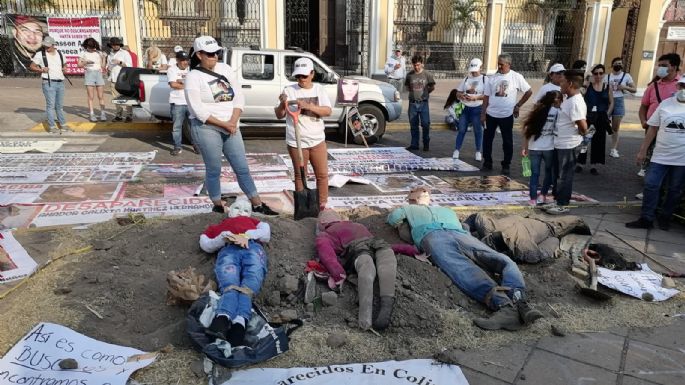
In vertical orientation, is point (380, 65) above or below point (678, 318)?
above

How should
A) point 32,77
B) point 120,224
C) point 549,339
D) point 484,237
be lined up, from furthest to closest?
point 32,77
point 120,224
point 484,237
point 549,339

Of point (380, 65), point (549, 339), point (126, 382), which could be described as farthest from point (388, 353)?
point (380, 65)

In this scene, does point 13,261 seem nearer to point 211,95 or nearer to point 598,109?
point 211,95

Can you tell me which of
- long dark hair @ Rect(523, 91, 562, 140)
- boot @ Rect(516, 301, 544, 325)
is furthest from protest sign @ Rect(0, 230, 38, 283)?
long dark hair @ Rect(523, 91, 562, 140)

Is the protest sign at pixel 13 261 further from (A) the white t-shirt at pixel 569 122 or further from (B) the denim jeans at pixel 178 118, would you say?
(A) the white t-shirt at pixel 569 122

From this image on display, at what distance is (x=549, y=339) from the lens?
3799 millimetres

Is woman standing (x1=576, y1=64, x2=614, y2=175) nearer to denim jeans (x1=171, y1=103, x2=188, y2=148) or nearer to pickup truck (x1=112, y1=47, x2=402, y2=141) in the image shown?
pickup truck (x1=112, y1=47, x2=402, y2=141)

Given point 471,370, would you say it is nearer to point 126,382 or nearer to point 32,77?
point 126,382

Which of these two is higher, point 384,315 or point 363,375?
point 384,315

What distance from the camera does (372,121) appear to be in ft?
36.4

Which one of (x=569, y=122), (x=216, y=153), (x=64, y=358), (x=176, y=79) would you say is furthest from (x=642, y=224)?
(x=176, y=79)

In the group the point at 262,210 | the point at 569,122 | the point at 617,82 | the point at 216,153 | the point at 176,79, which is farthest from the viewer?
the point at 617,82

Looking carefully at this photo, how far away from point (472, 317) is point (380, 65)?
18467mm

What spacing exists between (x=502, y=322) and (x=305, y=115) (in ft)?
10.4
